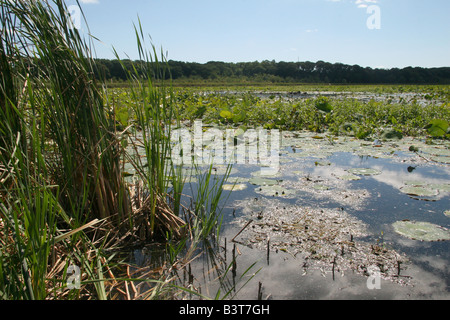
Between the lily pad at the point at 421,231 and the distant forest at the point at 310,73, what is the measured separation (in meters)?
32.4

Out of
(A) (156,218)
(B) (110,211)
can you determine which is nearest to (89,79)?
(B) (110,211)

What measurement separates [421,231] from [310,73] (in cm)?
4122

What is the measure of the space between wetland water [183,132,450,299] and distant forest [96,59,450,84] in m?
31.4

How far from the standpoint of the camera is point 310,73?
40.5m

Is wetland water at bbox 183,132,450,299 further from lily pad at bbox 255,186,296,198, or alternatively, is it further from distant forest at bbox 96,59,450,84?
distant forest at bbox 96,59,450,84

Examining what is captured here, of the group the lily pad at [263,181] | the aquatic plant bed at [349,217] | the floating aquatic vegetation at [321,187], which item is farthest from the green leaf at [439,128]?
the lily pad at [263,181]

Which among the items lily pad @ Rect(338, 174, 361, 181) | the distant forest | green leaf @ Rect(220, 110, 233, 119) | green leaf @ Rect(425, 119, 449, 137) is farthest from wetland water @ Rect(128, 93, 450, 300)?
the distant forest

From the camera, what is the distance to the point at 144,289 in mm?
1449

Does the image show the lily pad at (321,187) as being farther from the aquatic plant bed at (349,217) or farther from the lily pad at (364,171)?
the lily pad at (364,171)

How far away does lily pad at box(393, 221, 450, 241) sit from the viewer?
187cm

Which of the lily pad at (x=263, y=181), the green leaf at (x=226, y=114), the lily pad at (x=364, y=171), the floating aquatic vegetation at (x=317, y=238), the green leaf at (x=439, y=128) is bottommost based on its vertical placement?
the floating aquatic vegetation at (x=317, y=238)

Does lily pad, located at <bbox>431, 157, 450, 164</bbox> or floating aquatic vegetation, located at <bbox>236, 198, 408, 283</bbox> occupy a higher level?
lily pad, located at <bbox>431, 157, 450, 164</bbox>

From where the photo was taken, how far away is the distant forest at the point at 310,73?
1384 inches

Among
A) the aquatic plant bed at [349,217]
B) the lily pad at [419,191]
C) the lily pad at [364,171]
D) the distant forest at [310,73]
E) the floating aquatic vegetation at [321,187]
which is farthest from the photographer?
the distant forest at [310,73]
